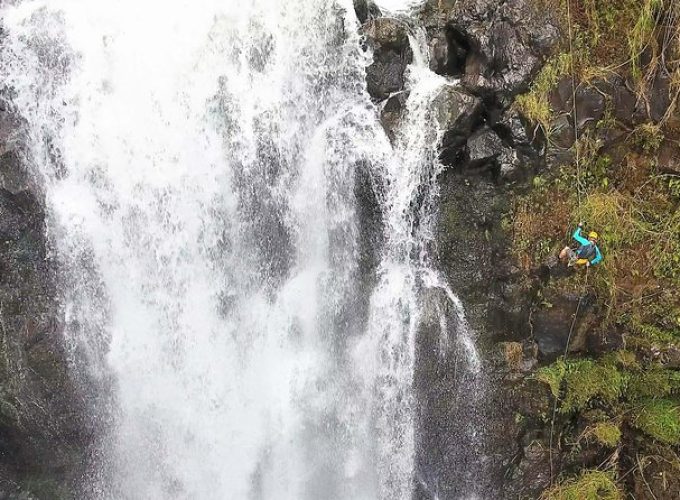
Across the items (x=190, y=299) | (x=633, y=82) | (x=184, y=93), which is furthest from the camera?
(x=190, y=299)

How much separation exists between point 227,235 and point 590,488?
19.0 feet

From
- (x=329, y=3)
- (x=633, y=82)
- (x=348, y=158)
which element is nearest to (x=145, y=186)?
(x=348, y=158)

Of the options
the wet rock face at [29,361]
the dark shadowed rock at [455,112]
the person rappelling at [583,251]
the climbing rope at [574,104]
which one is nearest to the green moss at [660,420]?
the person rappelling at [583,251]

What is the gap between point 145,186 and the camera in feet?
22.9

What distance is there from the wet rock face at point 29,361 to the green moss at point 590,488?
22.0 ft

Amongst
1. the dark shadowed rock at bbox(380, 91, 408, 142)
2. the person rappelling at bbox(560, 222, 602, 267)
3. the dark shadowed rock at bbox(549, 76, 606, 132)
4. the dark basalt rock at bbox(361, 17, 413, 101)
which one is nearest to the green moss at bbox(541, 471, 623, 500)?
the person rappelling at bbox(560, 222, 602, 267)

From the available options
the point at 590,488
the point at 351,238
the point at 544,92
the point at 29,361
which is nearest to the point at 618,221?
the point at 544,92

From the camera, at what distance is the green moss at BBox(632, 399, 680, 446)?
6.52m

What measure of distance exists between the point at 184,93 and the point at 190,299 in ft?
8.93

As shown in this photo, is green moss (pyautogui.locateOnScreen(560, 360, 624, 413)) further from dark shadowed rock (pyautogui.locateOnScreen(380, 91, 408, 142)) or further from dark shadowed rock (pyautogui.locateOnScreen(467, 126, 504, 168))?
dark shadowed rock (pyautogui.locateOnScreen(380, 91, 408, 142))

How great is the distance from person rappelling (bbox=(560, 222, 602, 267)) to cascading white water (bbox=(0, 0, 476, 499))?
1.75 meters

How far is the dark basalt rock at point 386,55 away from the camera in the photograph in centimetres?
676

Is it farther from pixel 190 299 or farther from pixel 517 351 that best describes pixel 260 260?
pixel 517 351

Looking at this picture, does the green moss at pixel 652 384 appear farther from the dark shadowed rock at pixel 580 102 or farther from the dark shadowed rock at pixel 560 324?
the dark shadowed rock at pixel 580 102
